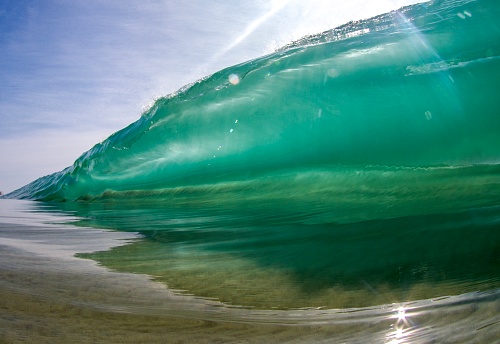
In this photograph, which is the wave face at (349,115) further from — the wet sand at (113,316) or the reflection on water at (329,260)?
the wet sand at (113,316)

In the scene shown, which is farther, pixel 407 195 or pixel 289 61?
pixel 289 61

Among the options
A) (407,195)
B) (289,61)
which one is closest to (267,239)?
(407,195)

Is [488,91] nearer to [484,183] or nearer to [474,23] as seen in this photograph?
[474,23]

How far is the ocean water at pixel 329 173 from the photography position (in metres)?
0.71

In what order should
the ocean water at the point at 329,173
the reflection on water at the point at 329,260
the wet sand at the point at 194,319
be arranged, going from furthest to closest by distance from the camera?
the ocean water at the point at 329,173
the reflection on water at the point at 329,260
the wet sand at the point at 194,319

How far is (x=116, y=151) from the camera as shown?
3947mm

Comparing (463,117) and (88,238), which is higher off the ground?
(463,117)

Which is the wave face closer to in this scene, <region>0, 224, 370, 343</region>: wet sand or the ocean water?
the ocean water

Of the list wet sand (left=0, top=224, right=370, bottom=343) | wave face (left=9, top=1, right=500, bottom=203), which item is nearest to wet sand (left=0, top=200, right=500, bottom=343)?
wet sand (left=0, top=224, right=370, bottom=343)

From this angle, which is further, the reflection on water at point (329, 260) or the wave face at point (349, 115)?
the wave face at point (349, 115)

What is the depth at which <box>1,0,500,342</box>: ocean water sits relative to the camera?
2.32 feet

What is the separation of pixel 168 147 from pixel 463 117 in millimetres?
2277

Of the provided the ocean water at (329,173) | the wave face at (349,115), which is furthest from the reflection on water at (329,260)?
the wave face at (349,115)

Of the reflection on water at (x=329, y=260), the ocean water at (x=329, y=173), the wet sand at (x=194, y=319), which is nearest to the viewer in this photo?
the wet sand at (x=194, y=319)
